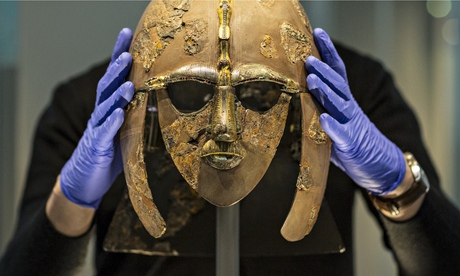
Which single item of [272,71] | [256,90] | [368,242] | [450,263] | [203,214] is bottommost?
[368,242]

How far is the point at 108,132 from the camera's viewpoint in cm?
129

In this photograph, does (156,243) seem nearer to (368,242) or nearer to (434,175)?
(434,175)

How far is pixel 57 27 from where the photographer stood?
2318 millimetres

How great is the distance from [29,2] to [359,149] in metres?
1.40

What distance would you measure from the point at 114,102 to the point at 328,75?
1.28ft

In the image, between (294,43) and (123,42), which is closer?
(294,43)

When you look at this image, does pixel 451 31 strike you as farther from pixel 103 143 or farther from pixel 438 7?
pixel 103 143

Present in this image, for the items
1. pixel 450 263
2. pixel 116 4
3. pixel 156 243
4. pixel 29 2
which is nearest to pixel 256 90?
pixel 156 243

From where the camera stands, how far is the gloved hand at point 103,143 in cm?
128

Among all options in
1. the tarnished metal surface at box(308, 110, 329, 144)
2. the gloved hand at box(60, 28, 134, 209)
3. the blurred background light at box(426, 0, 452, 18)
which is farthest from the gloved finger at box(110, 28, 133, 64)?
the blurred background light at box(426, 0, 452, 18)

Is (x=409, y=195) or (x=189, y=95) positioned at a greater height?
(x=189, y=95)

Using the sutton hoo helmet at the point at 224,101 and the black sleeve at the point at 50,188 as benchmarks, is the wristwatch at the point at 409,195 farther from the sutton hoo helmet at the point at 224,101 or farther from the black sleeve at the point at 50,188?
the black sleeve at the point at 50,188

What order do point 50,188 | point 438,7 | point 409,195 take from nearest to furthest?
point 409,195 < point 50,188 < point 438,7

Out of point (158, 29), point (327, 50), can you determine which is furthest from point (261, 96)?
point (158, 29)
